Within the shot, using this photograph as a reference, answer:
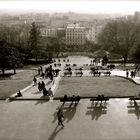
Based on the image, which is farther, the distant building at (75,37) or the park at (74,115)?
the distant building at (75,37)

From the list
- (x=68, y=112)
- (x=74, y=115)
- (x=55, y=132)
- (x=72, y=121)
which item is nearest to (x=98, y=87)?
(x=68, y=112)

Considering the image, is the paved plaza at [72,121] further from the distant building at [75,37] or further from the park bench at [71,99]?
the distant building at [75,37]

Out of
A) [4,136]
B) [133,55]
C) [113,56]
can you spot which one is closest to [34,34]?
[113,56]

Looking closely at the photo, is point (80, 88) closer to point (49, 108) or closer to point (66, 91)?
point (66, 91)

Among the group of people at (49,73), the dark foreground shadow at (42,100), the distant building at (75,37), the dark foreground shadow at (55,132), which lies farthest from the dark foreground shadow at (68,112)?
the distant building at (75,37)

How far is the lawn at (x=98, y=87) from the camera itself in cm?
2653

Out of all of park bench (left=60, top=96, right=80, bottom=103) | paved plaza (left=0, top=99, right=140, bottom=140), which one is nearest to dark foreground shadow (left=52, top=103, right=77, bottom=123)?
paved plaza (left=0, top=99, right=140, bottom=140)

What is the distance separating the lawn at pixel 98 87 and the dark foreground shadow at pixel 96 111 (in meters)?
3.27

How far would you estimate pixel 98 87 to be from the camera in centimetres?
2900

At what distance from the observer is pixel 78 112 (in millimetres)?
21156

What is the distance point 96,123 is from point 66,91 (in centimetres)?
880

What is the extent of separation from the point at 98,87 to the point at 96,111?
7.76 meters

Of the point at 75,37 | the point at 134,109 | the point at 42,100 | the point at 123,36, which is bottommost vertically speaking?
the point at 75,37

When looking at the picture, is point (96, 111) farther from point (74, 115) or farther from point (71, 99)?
point (71, 99)
